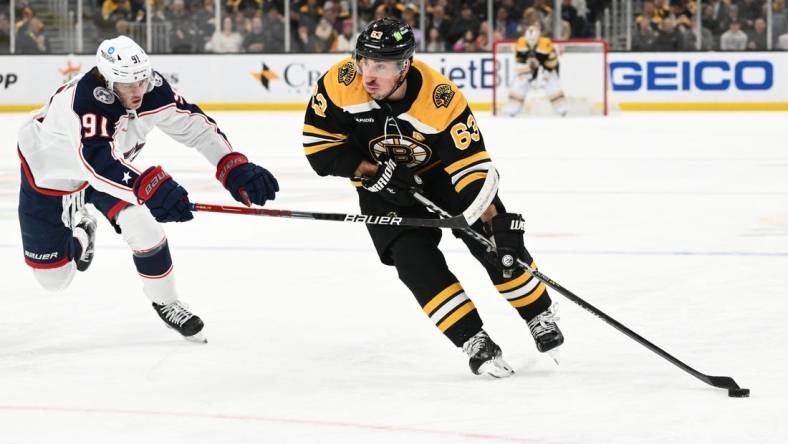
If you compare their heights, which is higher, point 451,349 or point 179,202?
point 179,202

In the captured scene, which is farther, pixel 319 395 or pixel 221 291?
pixel 221 291

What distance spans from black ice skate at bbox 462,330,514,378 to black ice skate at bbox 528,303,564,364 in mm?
133

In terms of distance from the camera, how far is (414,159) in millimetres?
3170

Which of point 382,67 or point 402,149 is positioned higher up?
point 382,67

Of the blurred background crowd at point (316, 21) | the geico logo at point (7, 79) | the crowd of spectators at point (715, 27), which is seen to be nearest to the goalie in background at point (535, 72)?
the blurred background crowd at point (316, 21)

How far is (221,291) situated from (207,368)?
1.08 m

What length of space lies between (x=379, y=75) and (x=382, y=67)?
0.02 meters

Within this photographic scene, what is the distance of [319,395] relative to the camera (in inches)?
116

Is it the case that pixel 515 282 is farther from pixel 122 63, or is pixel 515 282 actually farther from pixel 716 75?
pixel 716 75

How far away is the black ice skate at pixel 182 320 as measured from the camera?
3547mm

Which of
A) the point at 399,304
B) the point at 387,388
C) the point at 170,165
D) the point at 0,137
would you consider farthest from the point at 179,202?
the point at 0,137

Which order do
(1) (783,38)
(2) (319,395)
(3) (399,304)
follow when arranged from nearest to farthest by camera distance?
(2) (319,395), (3) (399,304), (1) (783,38)

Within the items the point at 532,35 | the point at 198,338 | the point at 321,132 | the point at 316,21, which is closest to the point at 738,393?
the point at 321,132

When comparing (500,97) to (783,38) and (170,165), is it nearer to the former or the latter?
(783,38)
